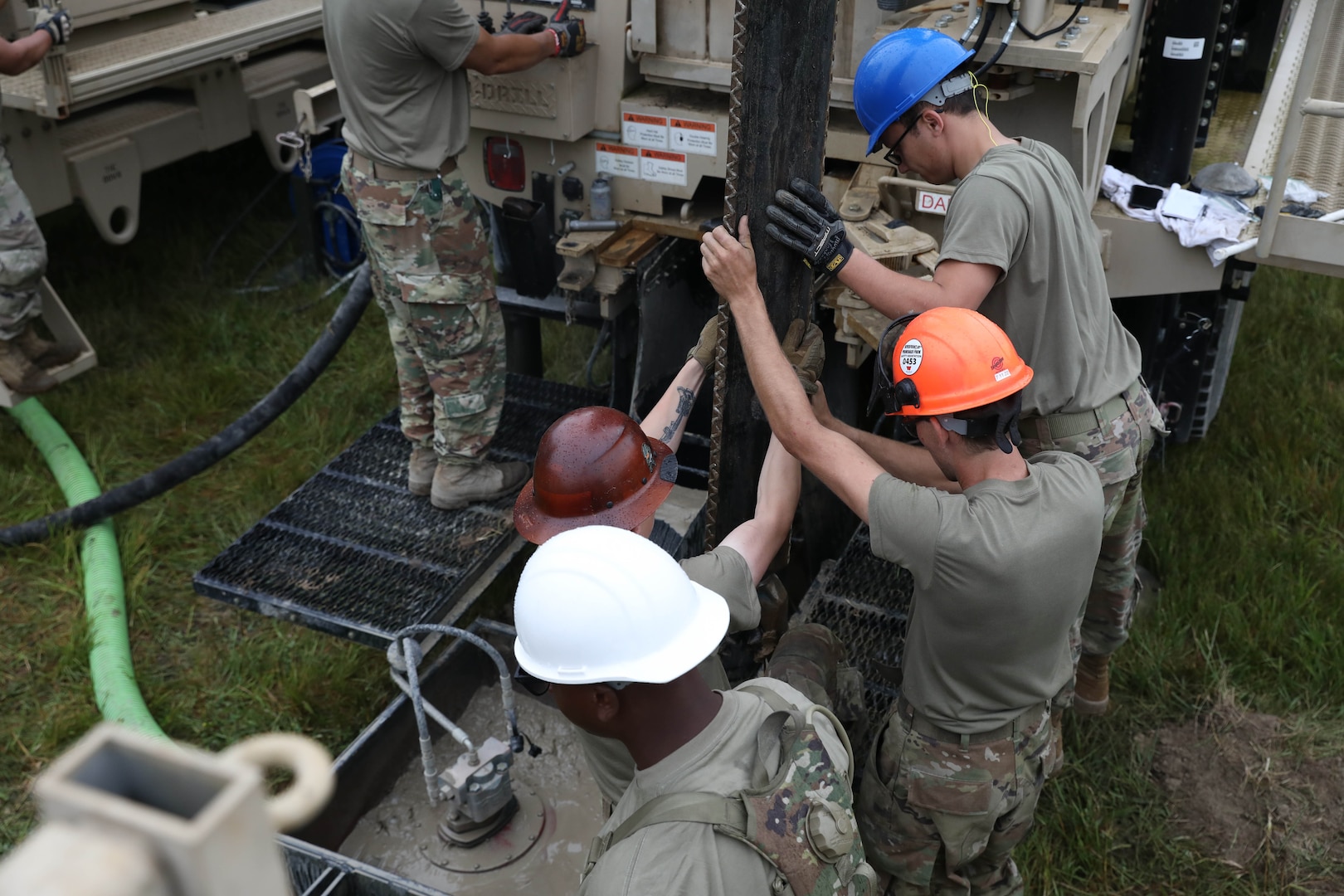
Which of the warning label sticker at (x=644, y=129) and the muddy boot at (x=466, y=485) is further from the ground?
the warning label sticker at (x=644, y=129)

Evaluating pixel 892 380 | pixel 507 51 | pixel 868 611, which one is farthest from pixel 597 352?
pixel 892 380

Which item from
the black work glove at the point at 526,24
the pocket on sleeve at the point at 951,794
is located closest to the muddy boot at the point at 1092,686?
the pocket on sleeve at the point at 951,794

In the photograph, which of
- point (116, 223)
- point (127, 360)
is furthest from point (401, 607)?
point (116, 223)

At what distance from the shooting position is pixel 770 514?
259 cm

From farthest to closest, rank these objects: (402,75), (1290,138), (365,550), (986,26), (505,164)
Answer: (505,164) < (365,550) < (402,75) < (1290,138) < (986,26)

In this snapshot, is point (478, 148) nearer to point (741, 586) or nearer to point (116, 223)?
point (741, 586)

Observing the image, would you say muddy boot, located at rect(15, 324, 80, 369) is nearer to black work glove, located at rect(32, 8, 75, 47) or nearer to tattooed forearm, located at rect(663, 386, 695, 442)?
black work glove, located at rect(32, 8, 75, 47)

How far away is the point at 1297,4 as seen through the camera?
5242 mm

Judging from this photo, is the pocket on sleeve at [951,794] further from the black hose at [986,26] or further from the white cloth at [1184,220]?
the white cloth at [1184,220]

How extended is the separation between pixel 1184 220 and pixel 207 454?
373 centimetres

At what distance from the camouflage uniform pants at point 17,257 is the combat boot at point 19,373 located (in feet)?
0.19

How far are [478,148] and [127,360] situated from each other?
2688mm

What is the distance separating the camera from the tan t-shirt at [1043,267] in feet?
8.84

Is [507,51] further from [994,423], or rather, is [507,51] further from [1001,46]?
[994,423]
